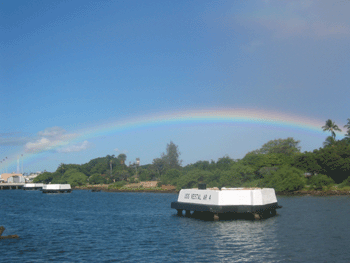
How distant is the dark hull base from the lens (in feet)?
177

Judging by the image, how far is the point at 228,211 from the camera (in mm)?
53688

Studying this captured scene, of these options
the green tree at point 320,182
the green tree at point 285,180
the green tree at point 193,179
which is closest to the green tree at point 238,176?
the green tree at point 285,180

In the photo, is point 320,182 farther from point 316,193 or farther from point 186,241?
point 186,241

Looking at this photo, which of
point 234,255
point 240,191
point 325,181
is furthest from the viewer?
point 325,181

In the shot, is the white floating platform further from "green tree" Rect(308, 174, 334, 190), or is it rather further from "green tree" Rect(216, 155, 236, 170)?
"green tree" Rect(216, 155, 236, 170)

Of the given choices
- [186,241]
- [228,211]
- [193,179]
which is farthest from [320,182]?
[186,241]

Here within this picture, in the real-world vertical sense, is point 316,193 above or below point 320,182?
below

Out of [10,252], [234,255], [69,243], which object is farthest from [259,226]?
[10,252]

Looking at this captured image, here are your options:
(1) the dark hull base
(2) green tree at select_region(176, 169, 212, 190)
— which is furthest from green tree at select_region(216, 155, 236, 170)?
(1) the dark hull base

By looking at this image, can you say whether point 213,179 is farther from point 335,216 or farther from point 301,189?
point 335,216

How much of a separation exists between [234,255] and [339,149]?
101m

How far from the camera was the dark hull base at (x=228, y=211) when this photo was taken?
53.9m

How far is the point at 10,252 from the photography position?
111 feet

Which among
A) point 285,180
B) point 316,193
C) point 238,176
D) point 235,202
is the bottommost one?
point 316,193
